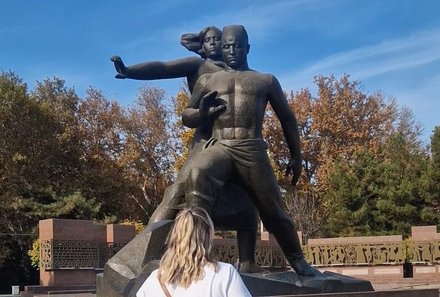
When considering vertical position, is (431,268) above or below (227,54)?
below

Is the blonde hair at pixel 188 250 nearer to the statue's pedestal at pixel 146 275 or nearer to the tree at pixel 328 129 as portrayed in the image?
the statue's pedestal at pixel 146 275

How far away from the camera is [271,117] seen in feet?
120

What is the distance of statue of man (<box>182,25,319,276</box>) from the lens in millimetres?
6586

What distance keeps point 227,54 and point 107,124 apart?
30402 millimetres

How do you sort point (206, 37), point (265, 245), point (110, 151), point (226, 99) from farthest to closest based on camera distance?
point (110, 151)
point (265, 245)
point (206, 37)
point (226, 99)

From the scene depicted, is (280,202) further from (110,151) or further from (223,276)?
(110,151)

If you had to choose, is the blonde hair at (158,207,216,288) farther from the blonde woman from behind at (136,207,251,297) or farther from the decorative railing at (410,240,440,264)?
the decorative railing at (410,240,440,264)

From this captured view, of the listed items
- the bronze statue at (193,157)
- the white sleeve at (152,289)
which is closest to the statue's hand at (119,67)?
the bronze statue at (193,157)

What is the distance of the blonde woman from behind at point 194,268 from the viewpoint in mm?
2672

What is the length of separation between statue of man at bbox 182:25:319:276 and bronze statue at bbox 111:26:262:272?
22 cm

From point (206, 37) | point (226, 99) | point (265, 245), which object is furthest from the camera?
point (265, 245)

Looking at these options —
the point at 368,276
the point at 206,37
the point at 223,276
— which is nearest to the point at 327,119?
the point at 368,276

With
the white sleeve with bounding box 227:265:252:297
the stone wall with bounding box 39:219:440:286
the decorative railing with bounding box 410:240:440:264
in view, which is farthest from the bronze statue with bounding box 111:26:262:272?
the decorative railing with bounding box 410:240:440:264

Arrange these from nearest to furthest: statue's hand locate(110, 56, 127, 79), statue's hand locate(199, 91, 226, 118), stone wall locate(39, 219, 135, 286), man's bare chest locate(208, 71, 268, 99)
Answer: statue's hand locate(199, 91, 226, 118) < man's bare chest locate(208, 71, 268, 99) < statue's hand locate(110, 56, 127, 79) < stone wall locate(39, 219, 135, 286)
